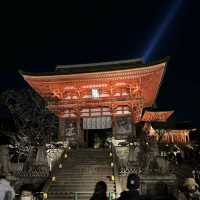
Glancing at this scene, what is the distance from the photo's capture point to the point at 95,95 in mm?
26891

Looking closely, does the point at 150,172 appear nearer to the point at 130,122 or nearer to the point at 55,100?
the point at 130,122

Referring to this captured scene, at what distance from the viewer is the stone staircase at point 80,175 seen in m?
14.3

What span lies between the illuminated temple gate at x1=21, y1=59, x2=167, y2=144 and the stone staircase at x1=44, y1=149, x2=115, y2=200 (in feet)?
20.2

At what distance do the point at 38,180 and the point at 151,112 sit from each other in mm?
31685

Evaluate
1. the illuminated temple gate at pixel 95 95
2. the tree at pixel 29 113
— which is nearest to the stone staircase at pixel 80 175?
the illuminated temple gate at pixel 95 95

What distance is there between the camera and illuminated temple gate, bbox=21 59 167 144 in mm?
25047

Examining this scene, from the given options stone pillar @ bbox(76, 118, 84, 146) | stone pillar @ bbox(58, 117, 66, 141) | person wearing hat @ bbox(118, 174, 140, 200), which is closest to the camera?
person wearing hat @ bbox(118, 174, 140, 200)

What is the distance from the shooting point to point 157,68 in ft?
78.5

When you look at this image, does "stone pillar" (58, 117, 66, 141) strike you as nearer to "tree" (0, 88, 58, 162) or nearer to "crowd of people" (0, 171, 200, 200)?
"tree" (0, 88, 58, 162)

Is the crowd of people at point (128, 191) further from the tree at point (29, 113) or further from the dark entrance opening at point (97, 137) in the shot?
the tree at point (29, 113)

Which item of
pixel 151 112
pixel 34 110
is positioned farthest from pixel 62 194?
pixel 151 112

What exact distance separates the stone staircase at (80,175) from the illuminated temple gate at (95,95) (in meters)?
6.14

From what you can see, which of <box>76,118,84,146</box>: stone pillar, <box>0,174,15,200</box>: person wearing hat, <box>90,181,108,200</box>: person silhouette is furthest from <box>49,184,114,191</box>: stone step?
<box>76,118,84,146</box>: stone pillar

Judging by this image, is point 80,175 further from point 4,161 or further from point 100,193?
point 100,193
